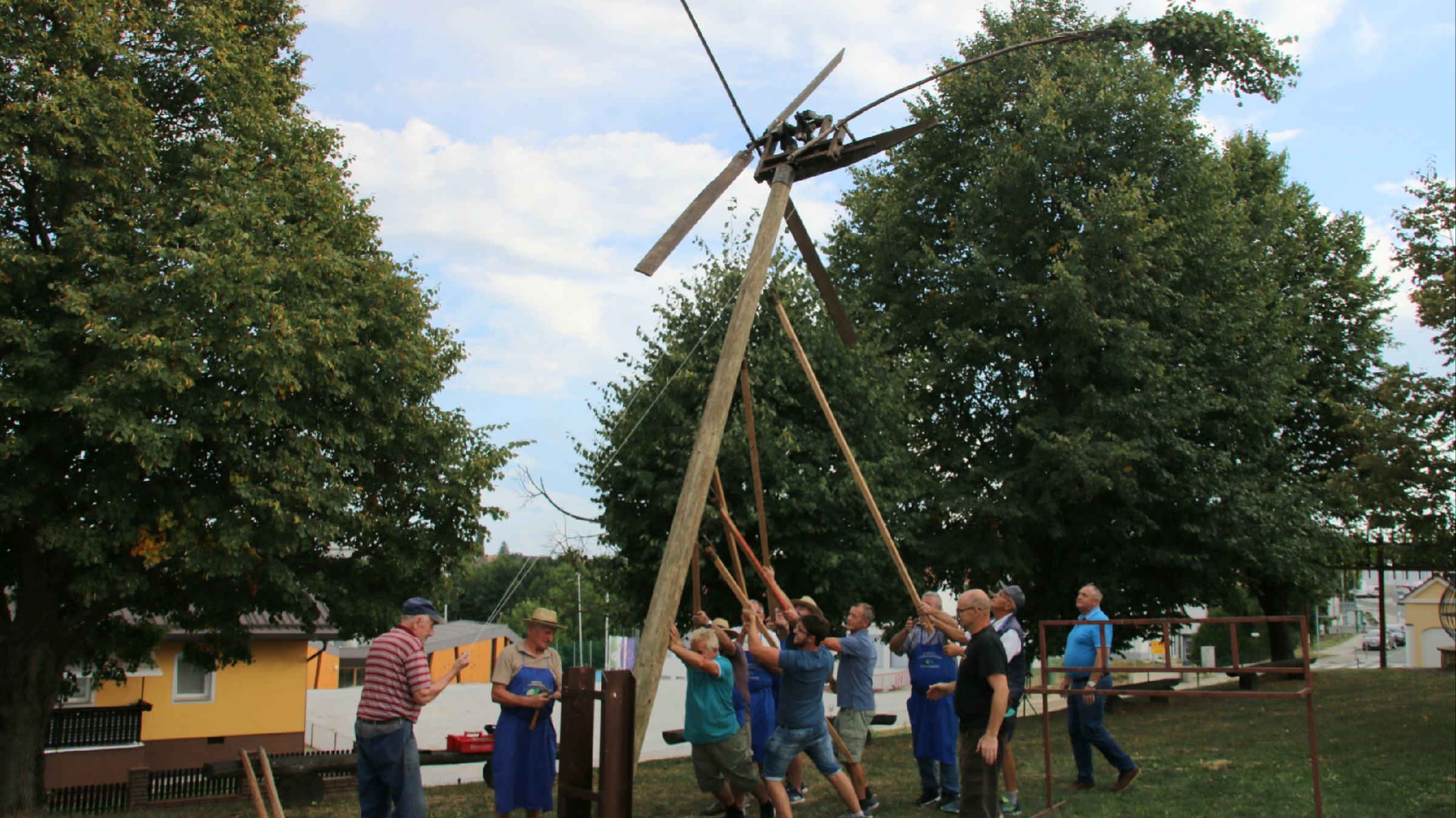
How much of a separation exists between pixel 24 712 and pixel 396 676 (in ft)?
29.4

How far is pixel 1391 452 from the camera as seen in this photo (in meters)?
14.2

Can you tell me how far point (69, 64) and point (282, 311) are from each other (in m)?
3.72

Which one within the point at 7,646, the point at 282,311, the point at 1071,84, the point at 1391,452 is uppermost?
the point at 1071,84

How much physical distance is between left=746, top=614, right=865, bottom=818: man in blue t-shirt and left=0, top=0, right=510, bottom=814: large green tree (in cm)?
690

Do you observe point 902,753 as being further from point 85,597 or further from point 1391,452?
point 85,597

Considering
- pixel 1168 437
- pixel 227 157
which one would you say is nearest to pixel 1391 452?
pixel 1168 437

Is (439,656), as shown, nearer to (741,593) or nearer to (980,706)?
(741,593)

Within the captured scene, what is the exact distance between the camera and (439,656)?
190 feet

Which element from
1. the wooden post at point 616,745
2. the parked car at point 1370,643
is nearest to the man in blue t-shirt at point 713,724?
the wooden post at point 616,745

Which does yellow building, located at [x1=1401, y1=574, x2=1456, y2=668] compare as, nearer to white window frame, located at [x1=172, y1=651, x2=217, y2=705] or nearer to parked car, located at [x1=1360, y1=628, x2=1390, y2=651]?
parked car, located at [x1=1360, y1=628, x2=1390, y2=651]

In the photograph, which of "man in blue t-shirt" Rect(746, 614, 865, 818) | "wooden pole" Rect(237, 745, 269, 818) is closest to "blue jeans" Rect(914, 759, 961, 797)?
"man in blue t-shirt" Rect(746, 614, 865, 818)

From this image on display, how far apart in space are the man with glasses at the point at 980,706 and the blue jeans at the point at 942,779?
7.95 ft

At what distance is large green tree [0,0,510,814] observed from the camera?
38.7 ft

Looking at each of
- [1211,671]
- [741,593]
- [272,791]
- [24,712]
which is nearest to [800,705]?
[741,593]
